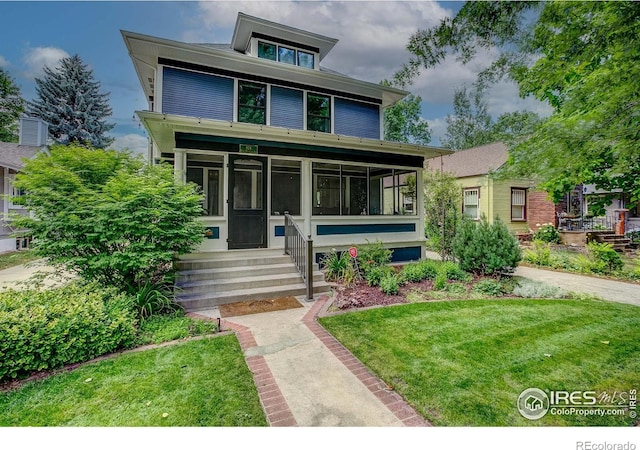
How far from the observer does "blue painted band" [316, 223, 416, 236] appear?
24.8 feet

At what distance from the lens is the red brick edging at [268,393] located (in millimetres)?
2338

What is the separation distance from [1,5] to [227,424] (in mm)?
7189

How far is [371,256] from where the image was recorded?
7070mm

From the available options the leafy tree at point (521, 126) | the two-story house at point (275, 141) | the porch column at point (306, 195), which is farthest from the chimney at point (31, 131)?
the leafy tree at point (521, 126)

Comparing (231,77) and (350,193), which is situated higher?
(231,77)

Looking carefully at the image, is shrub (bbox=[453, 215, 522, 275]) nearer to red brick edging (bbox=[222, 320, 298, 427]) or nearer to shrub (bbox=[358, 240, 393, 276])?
shrub (bbox=[358, 240, 393, 276])

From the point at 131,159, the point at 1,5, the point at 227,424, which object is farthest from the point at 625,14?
the point at 1,5

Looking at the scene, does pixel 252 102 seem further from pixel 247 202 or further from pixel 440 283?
pixel 440 283

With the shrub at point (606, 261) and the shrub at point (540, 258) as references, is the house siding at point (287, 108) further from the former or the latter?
the shrub at point (606, 261)

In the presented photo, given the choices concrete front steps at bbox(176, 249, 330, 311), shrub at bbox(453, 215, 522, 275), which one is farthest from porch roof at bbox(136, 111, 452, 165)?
concrete front steps at bbox(176, 249, 330, 311)

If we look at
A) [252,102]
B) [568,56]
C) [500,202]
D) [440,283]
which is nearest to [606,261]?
[440,283]

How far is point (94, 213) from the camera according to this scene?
13.7 feet

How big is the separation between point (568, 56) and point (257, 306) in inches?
202

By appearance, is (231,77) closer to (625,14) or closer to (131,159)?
(131,159)
